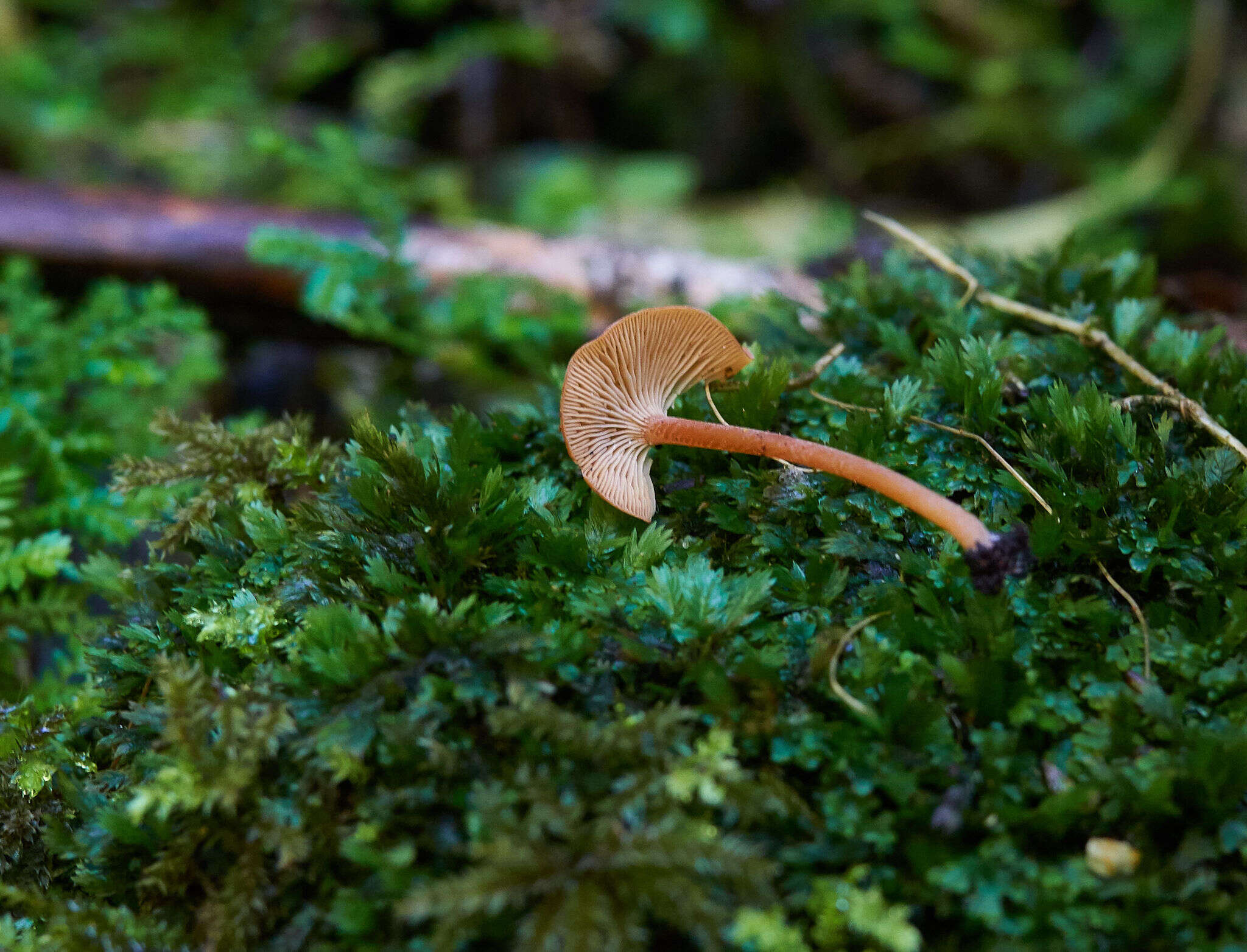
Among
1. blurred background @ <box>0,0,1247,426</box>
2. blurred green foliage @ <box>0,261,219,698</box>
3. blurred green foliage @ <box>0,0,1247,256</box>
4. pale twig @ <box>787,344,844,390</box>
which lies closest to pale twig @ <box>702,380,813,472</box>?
pale twig @ <box>787,344,844,390</box>

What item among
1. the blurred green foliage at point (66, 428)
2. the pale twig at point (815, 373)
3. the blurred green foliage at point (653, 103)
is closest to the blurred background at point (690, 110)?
the blurred green foliage at point (653, 103)

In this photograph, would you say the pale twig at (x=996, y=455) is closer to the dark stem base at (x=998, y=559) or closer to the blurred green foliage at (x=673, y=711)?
the blurred green foliage at (x=673, y=711)

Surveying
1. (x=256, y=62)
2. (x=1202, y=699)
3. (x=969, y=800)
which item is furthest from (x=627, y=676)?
(x=256, y=62)

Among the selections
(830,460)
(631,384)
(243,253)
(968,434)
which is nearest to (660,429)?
(631,384)

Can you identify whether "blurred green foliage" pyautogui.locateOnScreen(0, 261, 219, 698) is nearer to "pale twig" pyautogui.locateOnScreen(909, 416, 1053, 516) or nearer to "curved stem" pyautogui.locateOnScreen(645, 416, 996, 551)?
"curved stem" pyautogui.locateOnScreen(645, 416, 996, 551)

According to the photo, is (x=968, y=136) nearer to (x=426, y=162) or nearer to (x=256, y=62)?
(x=426, y=162)

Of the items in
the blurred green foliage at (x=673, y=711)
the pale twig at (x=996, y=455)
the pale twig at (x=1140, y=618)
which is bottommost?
the blurred green foliage at (x=673, y=711)
